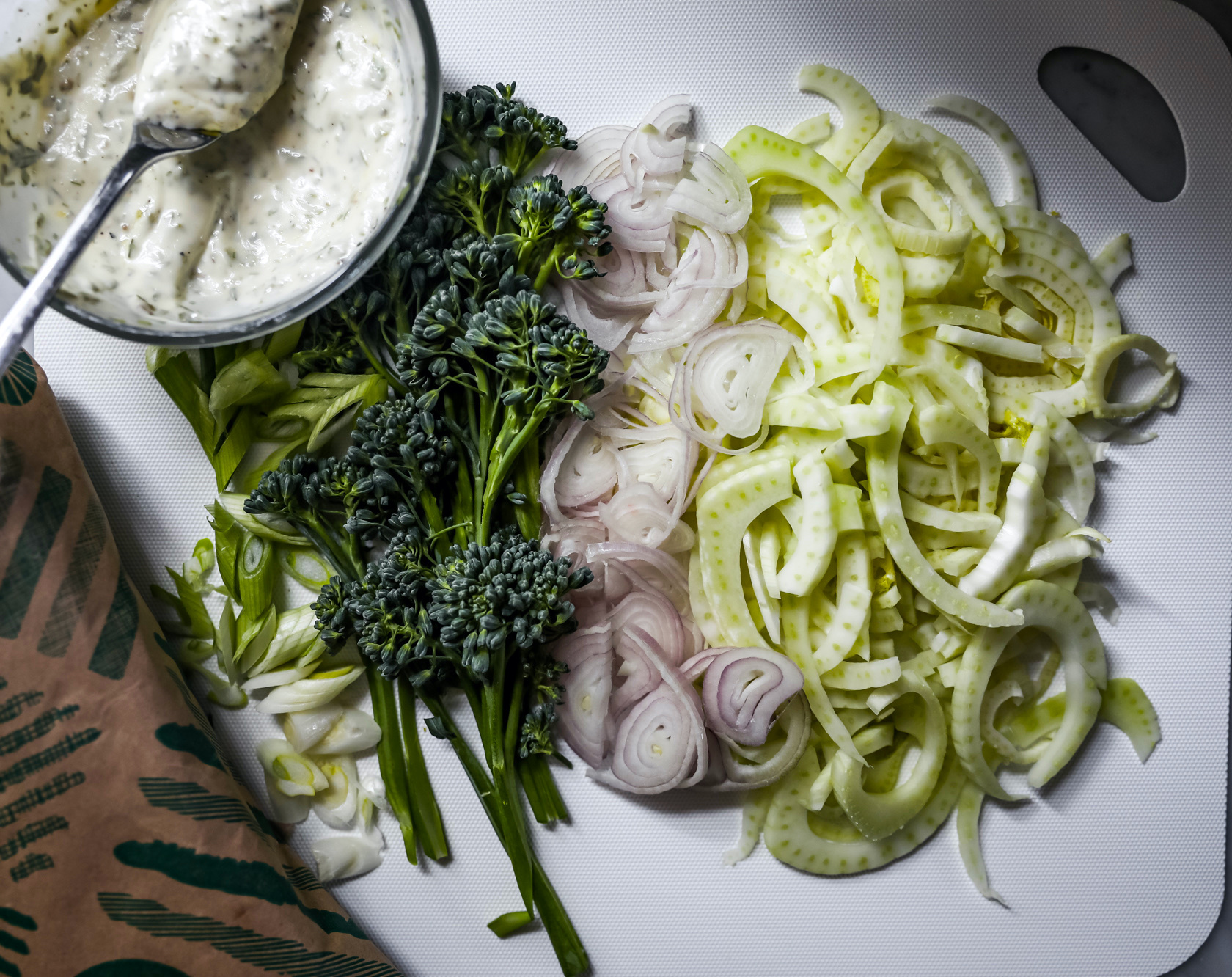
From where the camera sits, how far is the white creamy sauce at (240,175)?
4.72 ft

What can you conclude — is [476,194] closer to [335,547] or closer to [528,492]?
[528,492]

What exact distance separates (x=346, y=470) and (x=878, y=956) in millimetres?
1447

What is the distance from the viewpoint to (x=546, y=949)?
178cm

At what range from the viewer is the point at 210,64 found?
4.43 ft

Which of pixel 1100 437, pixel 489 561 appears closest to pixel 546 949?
pixel 489 561

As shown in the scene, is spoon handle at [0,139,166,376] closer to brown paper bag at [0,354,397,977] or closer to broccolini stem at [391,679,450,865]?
brown paper bag at [0,354,397,977]

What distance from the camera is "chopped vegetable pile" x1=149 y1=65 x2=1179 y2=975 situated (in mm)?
1627

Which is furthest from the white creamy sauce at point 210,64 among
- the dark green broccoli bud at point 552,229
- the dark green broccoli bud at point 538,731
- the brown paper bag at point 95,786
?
the dark green broccoli bud at point 538,731

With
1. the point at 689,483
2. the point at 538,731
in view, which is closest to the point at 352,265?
the point at 689,483

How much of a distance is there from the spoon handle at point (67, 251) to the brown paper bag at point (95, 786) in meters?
0.34

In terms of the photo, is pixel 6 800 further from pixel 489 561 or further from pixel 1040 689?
pixel 1040 689

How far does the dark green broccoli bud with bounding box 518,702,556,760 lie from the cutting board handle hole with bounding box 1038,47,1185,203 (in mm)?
1606

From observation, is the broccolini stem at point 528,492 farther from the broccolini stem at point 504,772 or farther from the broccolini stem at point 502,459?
the broccolini stem at point 504,772

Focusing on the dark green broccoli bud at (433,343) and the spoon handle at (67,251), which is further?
the dark green broccoli bud at (433,343)
